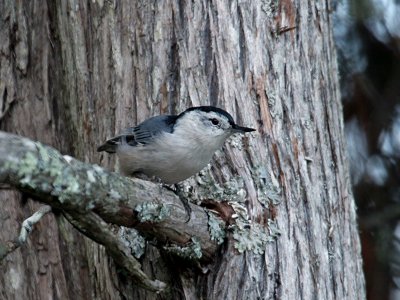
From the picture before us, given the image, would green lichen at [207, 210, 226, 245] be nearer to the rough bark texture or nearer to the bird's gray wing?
the rough bark texture

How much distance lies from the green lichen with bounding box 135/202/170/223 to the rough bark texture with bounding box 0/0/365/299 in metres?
0.30

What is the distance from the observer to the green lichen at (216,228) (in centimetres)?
254

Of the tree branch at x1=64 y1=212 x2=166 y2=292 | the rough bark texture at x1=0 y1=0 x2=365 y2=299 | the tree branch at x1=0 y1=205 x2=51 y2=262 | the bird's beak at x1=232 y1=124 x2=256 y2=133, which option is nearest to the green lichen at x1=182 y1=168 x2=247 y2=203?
the rough bark texture at x1=0 y1=0 x2=365 y2=299

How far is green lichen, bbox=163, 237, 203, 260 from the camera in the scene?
249cm

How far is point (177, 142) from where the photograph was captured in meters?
2.68

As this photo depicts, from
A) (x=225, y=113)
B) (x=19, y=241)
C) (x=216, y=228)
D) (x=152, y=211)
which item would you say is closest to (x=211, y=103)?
(x=225, y=113)

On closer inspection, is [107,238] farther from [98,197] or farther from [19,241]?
[19,241]

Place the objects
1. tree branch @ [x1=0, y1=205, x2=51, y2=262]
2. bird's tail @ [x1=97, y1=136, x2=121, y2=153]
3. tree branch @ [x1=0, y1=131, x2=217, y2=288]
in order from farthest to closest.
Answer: bird's tail @ [x1=97, y1=136, x2=121, y2=153], tree branch @ [x1=0, y1=205, x2=51, y2=262], tree branch @ [x1=0, y1=131, x2=217, y2=288]

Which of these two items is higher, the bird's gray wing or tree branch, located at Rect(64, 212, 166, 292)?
the bird's gray wing

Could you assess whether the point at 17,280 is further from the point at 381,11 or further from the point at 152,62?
the point at 381,11

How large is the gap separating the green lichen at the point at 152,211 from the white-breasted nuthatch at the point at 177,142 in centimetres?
25

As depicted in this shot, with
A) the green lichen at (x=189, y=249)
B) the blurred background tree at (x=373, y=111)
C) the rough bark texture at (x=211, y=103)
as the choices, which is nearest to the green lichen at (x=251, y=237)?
the rough bark texture at (x=211, y=103)

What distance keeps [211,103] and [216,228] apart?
1.49 feet

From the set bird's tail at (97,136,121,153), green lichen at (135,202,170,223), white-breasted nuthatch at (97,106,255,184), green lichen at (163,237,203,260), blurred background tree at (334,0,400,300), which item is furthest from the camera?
blurred background tree at (334,0,400,300)
